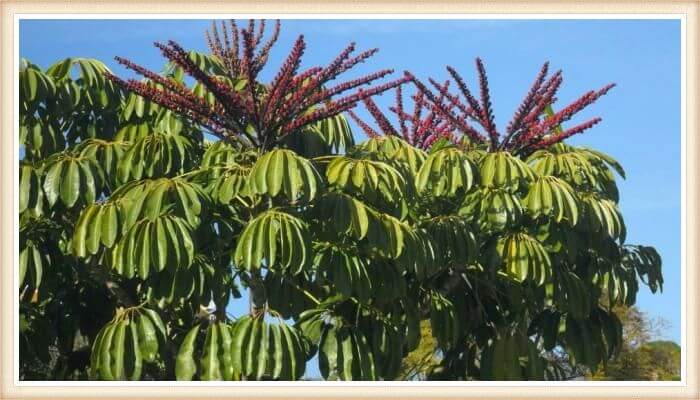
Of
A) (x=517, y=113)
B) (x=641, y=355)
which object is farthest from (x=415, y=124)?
(x=641, y=355)

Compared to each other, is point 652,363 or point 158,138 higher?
point 158,138

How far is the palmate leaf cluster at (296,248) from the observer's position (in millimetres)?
5883

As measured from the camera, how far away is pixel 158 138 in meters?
6.93

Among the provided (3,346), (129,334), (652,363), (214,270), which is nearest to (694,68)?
(214,270)

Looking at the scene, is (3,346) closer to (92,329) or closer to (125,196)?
(125,196)

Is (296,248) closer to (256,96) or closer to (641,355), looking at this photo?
(256,96)

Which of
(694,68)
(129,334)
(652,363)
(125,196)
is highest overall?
(694,68)

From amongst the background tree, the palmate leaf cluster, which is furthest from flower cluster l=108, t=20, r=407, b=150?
the background tree

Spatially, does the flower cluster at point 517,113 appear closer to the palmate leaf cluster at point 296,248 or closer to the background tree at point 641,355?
the palmate leaf cluster at point 296,248

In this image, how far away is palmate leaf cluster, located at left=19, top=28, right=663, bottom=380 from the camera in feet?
19.3

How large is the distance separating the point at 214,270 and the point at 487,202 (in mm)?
1652

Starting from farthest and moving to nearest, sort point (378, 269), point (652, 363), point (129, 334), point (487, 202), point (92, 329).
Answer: point (652, 363) < point (92, 329) < point (487, 202) < point (378, 269) < point (129, 334)

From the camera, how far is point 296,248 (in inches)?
225

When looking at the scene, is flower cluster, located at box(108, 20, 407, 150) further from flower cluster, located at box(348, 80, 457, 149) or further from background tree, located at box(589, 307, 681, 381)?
background tree, located at box(589, 307, 681, 381)
